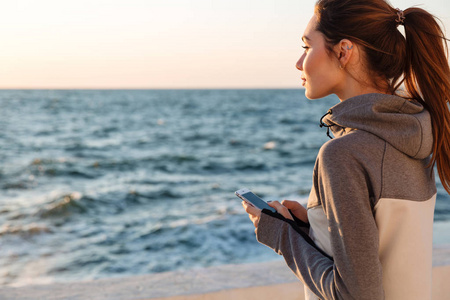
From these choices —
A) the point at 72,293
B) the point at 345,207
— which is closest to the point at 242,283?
the point at 72,293

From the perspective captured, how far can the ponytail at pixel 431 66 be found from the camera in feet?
4.24

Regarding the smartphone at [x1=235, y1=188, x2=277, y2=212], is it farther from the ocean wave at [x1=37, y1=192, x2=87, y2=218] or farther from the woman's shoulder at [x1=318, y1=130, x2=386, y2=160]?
the ocean wave at [x1=37, y1=192, x2=87, y2=218]

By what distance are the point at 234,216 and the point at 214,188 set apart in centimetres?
263

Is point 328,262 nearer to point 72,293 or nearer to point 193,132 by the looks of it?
point 72,293

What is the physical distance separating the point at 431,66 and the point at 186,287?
146cm

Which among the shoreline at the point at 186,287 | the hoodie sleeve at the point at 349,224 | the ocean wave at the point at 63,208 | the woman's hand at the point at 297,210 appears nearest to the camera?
Answer: the hoodie sleeve at the point at 349,224

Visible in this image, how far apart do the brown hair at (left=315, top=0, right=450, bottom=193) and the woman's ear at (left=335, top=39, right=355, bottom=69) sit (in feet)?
0.04

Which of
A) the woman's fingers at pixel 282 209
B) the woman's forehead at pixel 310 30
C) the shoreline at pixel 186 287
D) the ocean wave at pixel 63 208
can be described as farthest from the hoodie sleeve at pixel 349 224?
the ocean wave at pixel 63 208

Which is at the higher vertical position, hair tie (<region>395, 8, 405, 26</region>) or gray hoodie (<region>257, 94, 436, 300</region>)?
hair tie (<region>395, 8, 405, 26</region>)

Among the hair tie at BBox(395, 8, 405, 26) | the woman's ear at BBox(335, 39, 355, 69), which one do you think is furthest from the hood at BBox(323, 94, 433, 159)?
the hair tie at BBox(395, 8, 405, 26)

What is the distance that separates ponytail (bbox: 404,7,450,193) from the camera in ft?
4.24

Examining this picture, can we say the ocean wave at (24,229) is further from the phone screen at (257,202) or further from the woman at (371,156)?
the woman at (371,156)

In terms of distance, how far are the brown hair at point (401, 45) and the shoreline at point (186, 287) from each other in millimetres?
1151

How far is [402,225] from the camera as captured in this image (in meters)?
1.19
